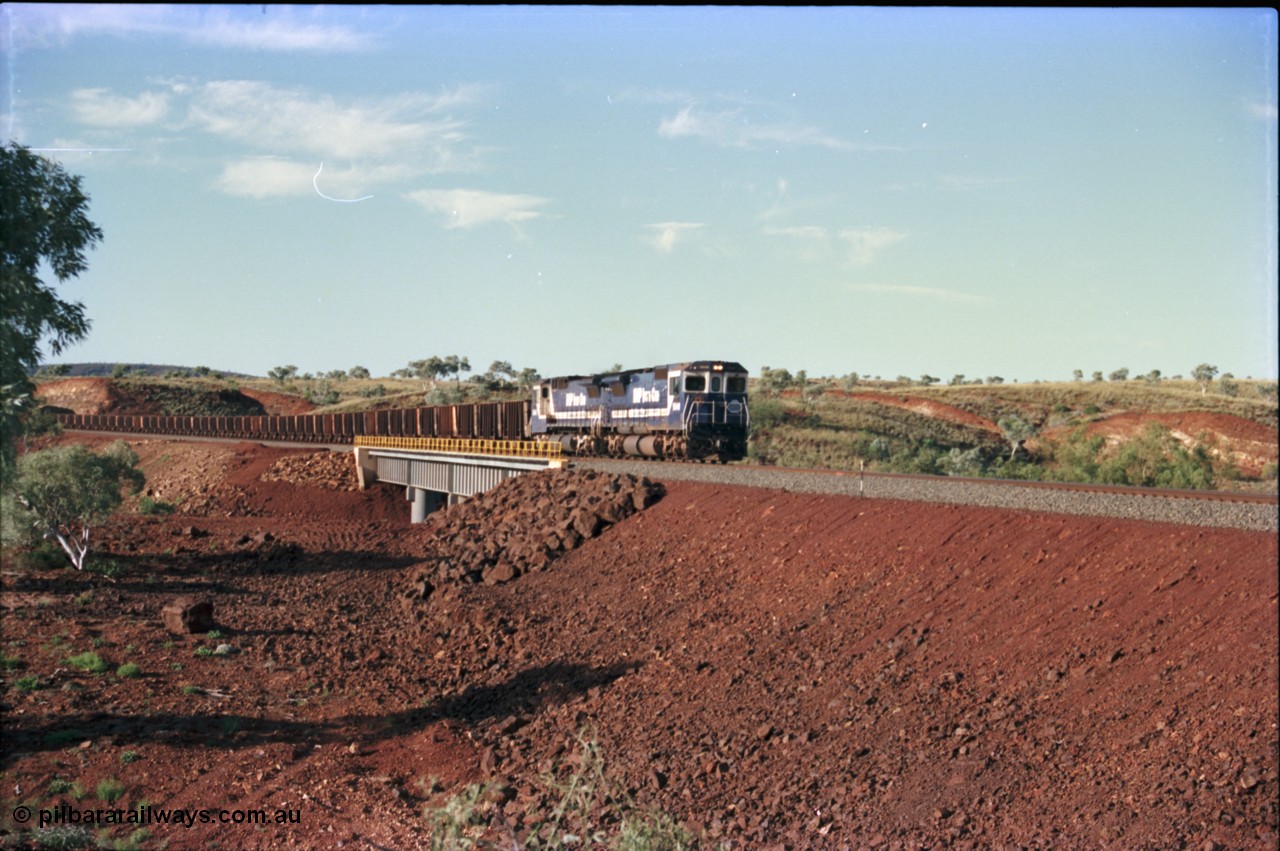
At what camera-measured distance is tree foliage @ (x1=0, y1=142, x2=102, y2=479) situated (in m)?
12.2

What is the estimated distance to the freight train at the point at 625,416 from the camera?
33.8m

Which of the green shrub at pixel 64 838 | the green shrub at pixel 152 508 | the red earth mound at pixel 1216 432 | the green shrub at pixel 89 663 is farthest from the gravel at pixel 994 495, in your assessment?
the green shrub at pixel 152 508

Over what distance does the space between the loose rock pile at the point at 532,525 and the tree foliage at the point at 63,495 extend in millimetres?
9251

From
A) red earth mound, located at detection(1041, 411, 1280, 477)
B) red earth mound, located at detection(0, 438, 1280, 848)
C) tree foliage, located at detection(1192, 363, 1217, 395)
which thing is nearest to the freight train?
red earth mound, located at detection(0, 438, 1280, 848)

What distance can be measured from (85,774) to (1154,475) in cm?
2772

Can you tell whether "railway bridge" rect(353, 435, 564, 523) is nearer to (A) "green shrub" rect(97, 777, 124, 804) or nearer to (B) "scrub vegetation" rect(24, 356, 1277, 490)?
(B) "scrub vegetation" rect(24, 356, 1277, 490)

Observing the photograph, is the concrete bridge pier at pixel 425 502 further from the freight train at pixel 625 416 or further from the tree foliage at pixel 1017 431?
the tree foliage at pixel 1017 431

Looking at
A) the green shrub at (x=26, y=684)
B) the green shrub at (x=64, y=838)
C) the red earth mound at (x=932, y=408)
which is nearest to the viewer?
the green shrub at (x=64, y=838)

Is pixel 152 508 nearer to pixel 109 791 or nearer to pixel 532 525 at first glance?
pixel 532 525

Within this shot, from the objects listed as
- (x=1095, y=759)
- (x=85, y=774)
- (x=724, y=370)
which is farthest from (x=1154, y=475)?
(x=85, y=774)

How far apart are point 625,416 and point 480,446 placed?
8.71 metres

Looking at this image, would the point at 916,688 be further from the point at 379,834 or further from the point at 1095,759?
the point at 379,834

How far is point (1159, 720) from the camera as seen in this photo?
37.5ft

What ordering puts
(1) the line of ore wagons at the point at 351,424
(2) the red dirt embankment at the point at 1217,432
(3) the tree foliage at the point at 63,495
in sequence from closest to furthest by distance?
(3) the tree foliage at the point at 63,495
(2) the red dirt embankment at the point at 1217,432
(1) the line of ore wagons at the point at 351,424
